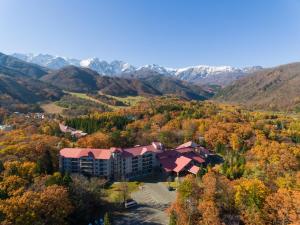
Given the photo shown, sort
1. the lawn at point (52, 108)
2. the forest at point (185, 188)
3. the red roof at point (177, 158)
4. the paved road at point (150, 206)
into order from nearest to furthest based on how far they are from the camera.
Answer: the forest at point (185, 188), the paved road at point (150, 206), the red roof at point (177, 158), the lawn at point (52, 108)

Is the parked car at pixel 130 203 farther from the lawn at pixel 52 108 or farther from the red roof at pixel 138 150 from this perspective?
the lawn at pixel 52 108

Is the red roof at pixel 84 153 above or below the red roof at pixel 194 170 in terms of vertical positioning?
above

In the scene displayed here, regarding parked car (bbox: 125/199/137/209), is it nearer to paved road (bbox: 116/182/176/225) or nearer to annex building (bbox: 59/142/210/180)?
paved road (bbox: 116/182/176/225)

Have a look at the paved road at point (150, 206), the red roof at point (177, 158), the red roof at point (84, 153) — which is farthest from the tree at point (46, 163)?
the red roof at point (177, 158)

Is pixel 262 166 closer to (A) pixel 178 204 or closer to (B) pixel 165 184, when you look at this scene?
(B) pixel 165 184

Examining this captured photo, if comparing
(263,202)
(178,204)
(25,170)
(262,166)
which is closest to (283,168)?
(262,166)

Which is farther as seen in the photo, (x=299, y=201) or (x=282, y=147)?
(x=282, y=147)

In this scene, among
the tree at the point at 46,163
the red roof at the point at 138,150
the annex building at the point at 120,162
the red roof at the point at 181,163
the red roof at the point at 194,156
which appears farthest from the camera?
the red roof at the point at 194,156
